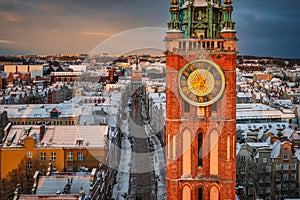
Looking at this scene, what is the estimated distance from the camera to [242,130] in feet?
203

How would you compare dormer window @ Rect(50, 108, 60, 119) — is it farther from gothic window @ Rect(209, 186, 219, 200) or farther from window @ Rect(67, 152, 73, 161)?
gothic window @ Rect(209, 186, 219, 200)

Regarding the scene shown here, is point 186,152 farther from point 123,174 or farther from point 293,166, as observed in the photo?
point 123,174

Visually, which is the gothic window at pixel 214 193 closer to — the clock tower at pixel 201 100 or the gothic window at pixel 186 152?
the clock tower at pixel 201 100

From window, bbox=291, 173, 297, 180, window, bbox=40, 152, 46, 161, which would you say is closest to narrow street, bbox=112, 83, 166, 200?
window, bbox=40, 152, 46, 161

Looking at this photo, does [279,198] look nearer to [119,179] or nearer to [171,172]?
[119,179]

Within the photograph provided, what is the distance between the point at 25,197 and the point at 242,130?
3923 centimetres

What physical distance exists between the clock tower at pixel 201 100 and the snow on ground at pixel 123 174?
2612cm

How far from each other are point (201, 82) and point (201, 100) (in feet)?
3.69

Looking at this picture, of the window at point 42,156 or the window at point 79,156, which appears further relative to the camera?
the window at point 79,156

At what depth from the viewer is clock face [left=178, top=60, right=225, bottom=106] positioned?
26.0 metres

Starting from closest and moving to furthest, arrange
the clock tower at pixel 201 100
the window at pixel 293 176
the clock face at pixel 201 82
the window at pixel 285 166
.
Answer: the clock tower at pixel 201 100, the clock face at pixel 201 82, the window at pixel 293 176, the window at pixel 285 166

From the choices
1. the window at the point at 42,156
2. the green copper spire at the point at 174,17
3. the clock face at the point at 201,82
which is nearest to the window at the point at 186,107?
the clock face at the point at 201,82

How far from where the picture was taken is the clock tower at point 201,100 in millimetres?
25906

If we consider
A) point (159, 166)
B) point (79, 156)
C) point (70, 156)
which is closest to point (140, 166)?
point (159, 166)
